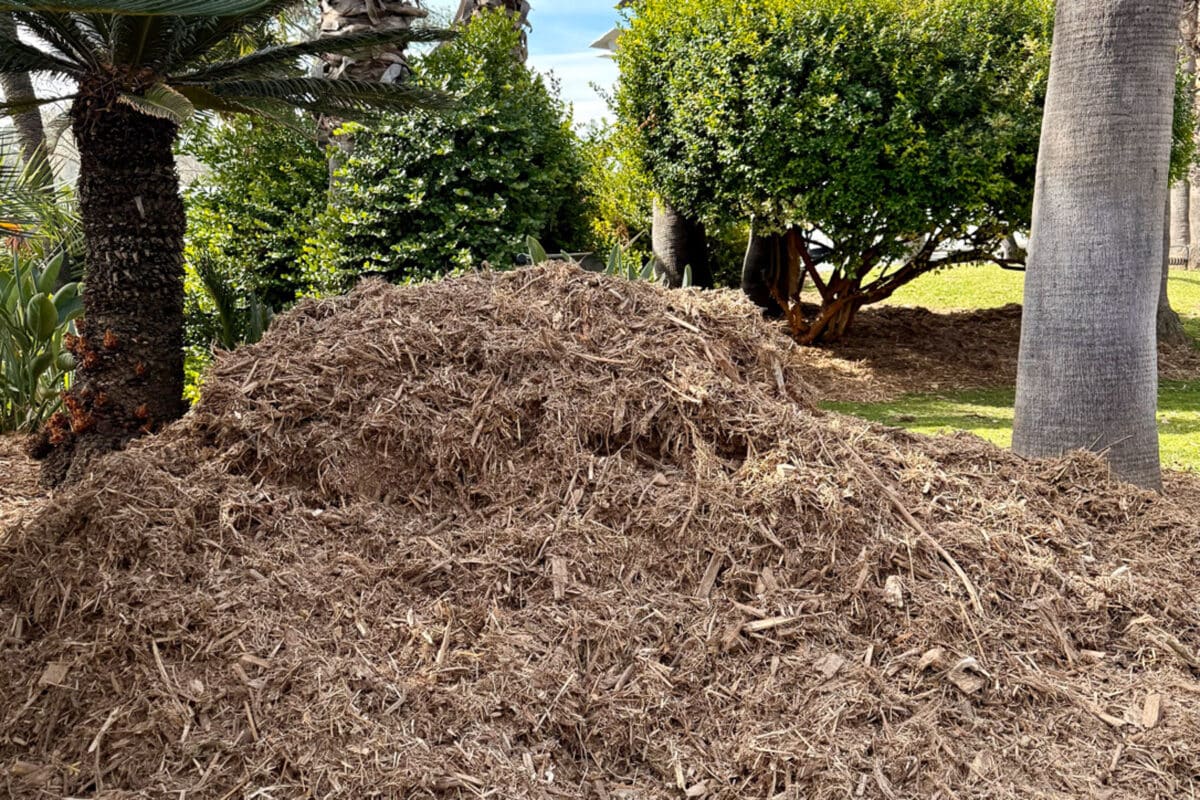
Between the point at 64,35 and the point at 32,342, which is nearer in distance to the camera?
the point at 64,35

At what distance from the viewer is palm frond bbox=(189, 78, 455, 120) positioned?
5.59 metres

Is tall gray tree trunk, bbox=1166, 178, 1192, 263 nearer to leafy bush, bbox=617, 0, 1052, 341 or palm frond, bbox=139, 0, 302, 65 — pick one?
leafy bush, bbox=617, 0, 1052, 341

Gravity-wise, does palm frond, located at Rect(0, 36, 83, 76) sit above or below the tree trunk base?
above

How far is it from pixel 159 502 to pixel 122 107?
265cm

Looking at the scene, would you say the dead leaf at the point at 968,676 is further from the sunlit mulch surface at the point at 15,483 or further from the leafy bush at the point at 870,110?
the leafy bush at the point at 870,110

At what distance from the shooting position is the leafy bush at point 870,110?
339 inches

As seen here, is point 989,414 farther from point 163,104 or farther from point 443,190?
point 163,104

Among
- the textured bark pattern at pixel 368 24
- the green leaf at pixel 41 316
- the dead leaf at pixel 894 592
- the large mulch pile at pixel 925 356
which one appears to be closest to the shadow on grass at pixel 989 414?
the large mulch pile at pixel 925 356

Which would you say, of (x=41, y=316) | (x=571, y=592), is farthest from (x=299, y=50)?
(x=571, y=592)

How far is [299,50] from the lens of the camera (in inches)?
224

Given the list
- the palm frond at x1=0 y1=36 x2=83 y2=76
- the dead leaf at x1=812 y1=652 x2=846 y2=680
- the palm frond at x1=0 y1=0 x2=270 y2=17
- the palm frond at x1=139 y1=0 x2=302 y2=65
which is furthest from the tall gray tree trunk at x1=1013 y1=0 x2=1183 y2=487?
the palm frond at x1=0 y1=36 x2=83 y2=76

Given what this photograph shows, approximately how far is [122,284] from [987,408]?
7.16 meters

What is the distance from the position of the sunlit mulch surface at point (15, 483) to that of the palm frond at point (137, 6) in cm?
241

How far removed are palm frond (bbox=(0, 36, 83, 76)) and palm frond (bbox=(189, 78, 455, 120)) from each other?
2.40ft
